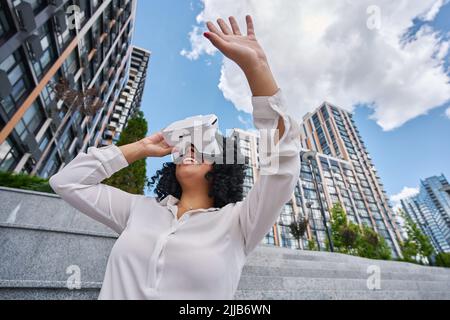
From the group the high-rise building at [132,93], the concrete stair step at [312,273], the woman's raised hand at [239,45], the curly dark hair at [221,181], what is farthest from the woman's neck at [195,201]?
the high-rise building at [132,93]

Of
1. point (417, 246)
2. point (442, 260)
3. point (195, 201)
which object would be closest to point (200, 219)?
point (195, 201)

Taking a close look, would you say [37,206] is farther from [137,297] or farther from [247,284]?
[137,297]

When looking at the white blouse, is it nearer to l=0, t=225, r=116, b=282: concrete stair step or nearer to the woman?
the woman

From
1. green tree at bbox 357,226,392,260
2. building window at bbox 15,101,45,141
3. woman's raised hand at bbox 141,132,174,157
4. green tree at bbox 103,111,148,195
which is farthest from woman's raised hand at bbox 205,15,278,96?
green tree at bbox 357,226,392,260

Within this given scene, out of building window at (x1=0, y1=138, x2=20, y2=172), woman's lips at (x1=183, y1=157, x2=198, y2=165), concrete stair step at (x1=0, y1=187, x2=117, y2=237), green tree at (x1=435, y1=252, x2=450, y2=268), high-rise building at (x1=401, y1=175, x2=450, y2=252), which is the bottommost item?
woman's lips at (x1=183, y1=157, x2=198, y2=165)

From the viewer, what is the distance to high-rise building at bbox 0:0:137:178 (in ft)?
38.1

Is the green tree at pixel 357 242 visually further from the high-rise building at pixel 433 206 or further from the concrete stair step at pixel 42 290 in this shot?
the high-rise building at pixel 433 206

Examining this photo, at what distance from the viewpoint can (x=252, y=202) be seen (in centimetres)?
108

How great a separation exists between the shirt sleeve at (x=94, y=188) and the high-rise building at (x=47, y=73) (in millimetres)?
13450

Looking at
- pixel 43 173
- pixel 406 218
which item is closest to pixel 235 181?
pixel 43 173

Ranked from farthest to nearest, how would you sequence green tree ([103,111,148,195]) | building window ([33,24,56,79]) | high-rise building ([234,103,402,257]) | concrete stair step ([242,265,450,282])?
high-rise building ([234,103,402,257]) < building window ([33,24,56,79]) < green tree ([103,111,148,195]) < concrete stair step ([242,265,450,282])

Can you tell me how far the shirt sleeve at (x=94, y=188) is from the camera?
128 centimetres

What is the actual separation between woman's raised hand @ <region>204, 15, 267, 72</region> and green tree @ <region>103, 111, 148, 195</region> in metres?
8.89

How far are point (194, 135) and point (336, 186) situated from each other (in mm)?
71719
